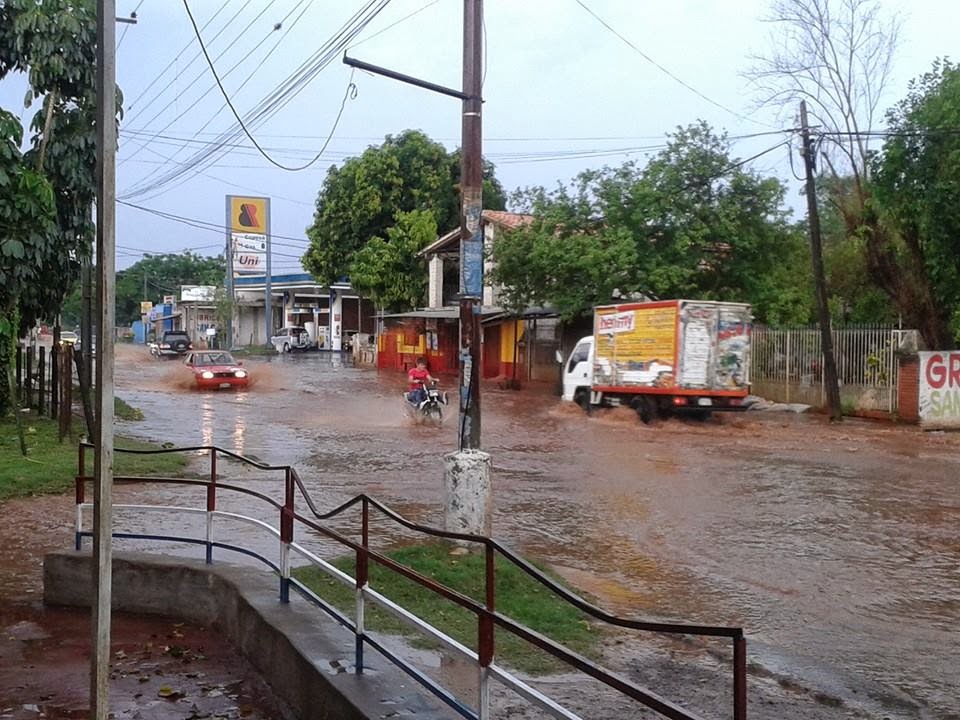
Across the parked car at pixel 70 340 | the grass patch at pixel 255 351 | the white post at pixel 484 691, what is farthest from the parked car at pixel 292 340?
the white post at pixel 484 691

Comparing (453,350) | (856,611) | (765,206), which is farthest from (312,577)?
(453,350)

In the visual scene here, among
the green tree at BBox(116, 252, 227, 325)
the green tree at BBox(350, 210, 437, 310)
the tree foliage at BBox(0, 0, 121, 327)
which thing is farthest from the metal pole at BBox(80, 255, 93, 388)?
the green tree at BBox(116, 252, 227, 325)

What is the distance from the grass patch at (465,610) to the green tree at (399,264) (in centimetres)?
4210

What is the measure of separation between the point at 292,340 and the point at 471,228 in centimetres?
5777

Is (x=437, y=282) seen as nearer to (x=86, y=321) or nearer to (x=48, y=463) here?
(x=86, y=321)

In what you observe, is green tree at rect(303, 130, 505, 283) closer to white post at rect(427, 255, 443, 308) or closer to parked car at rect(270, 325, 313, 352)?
white post at rect(427, 255, 443, 308)

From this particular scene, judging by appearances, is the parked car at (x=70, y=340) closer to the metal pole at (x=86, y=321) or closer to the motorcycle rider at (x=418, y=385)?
the metal pole at (x=86, y=321)

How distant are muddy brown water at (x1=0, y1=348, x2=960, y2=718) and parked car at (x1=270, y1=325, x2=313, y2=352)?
123 feet

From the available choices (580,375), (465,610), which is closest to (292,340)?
(580,375)

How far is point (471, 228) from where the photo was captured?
9.46 meters

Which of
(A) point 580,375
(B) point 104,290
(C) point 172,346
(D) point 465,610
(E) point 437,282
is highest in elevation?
(E) point 437,282

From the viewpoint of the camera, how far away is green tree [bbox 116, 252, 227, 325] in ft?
395

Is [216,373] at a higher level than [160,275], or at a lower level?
lower

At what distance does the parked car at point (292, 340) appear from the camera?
65.9 m
